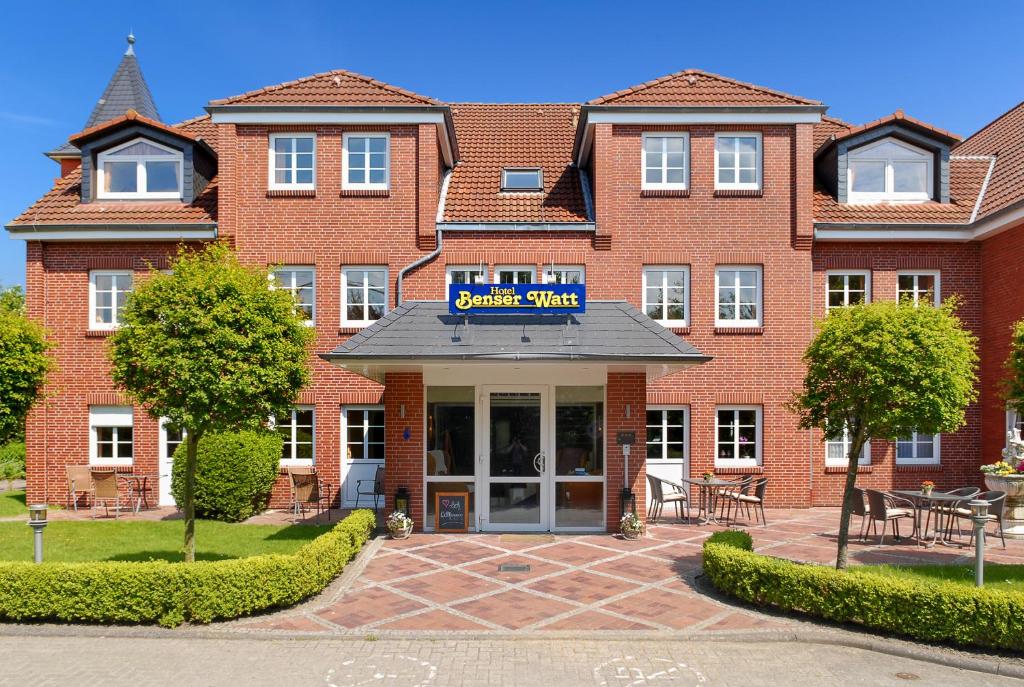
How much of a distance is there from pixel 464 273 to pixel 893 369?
10288 mm

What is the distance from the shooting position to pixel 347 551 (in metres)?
10.6

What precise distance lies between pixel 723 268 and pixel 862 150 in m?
4.65

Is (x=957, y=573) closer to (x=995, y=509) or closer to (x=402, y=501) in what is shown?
(x=995, y=509)

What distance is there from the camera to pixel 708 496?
1543 cm

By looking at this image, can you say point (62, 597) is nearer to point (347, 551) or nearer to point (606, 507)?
point (347, 551)

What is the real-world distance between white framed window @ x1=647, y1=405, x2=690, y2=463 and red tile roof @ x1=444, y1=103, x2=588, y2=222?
5.00m

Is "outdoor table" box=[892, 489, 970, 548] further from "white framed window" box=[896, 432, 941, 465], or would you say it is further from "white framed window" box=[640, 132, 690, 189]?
"white framed window" box=[640, 132, 690, 189]

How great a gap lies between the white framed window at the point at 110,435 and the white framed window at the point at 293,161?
660cm

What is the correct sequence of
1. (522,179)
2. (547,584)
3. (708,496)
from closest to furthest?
(547,584)
(708,496)
(522,179)

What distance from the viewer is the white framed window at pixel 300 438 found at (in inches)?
669

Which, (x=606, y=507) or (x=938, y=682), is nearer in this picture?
(x=938, y=682)

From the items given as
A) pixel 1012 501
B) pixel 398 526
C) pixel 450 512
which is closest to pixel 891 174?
pixel 1012 501

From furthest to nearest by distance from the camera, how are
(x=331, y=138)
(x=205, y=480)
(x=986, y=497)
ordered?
1. (x=331, y=138)
2. (x=205, y=480)
3. (x=986, y=497)

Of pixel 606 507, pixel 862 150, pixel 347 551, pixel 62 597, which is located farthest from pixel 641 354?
pixel 862 150
